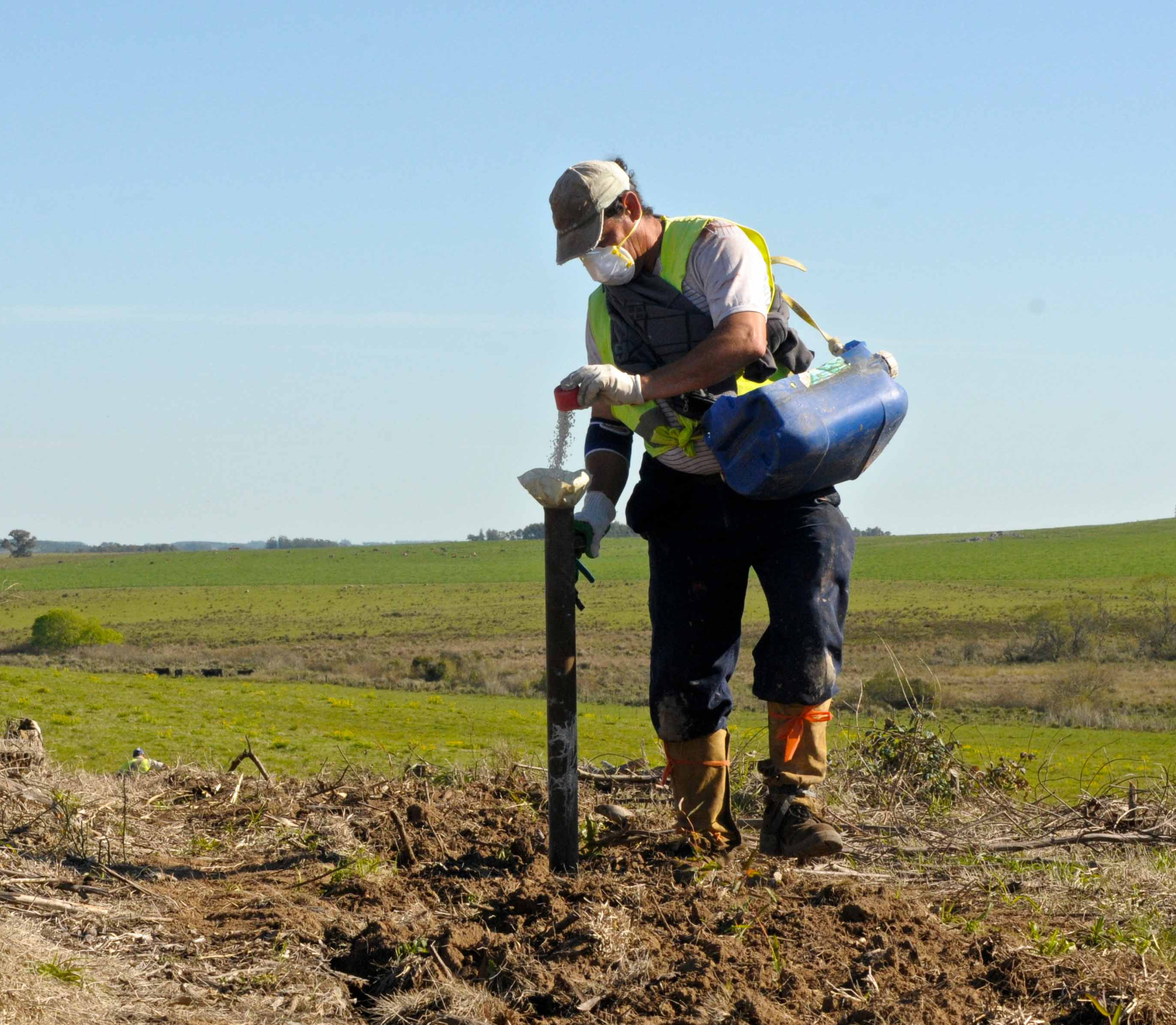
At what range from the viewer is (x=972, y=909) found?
336 cm

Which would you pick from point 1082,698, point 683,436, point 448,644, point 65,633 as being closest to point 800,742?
point 683,436

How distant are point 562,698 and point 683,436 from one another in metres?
0.84

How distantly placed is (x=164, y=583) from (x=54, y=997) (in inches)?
3896

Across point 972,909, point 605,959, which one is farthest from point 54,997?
point 972,909

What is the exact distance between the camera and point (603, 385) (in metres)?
3.52

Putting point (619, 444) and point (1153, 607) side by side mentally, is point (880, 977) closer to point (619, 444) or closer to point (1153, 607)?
point (619, 444)

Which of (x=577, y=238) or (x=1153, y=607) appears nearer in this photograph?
(x=577, y=238)

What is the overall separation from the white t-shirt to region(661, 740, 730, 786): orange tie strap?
34.8 inches

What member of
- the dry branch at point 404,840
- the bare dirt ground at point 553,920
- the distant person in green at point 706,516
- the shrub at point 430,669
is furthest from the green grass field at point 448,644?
the distant person in green at point 706,516

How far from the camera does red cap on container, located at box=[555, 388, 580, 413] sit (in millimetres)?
3562

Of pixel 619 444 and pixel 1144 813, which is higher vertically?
pixel 619 444

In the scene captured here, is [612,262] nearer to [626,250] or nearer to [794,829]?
[626,250]

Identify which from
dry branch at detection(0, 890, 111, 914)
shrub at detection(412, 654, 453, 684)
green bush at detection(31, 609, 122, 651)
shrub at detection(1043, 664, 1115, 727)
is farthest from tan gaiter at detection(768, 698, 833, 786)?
green bush at detection(31, 609, 122, 651)

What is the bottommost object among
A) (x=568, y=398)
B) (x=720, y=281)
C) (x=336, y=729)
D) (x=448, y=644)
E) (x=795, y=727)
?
(x=448, y=644)
